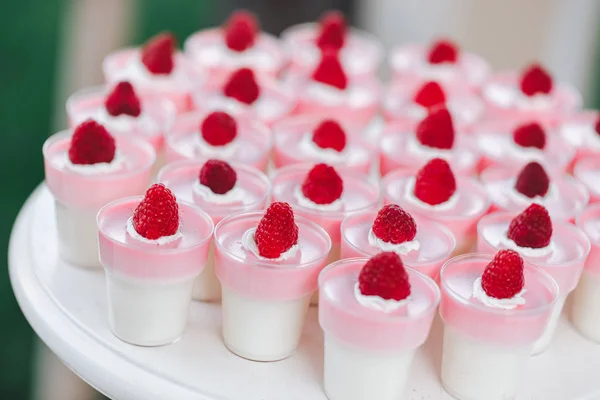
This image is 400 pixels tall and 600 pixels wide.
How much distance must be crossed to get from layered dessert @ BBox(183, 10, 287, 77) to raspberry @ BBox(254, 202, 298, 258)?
1083 millimetres

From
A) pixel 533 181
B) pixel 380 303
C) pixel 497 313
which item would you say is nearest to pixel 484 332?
pixel 497 313

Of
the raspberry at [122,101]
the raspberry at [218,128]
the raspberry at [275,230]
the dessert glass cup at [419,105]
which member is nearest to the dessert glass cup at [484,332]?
the raspberry at [275,230]

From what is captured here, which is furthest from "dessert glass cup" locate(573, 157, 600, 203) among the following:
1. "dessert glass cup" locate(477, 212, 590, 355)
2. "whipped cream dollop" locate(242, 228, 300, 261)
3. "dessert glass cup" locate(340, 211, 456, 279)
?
"whipped cream dollop" locate(242, 228, 300, 261)

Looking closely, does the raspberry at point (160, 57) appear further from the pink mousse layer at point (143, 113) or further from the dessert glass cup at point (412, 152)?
the dessert glass cup at point (412, 152)

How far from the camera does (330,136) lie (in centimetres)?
214

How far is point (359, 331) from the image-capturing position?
1502 mm

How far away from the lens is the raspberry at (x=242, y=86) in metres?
2.34

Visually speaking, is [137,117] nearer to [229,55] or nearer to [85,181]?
[85,181]

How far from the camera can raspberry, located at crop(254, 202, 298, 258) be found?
5.25 ft

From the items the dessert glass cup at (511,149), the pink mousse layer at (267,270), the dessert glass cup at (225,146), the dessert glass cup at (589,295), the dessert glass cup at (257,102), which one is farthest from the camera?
the dessert glass cup at (257,102)

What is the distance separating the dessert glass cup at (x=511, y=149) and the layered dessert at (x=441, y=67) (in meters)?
0.32

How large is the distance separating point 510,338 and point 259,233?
1.66ft

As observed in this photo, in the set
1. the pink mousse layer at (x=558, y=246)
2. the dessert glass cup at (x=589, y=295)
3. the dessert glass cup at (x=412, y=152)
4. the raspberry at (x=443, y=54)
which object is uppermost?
the raspberry at (x=443, y=54)

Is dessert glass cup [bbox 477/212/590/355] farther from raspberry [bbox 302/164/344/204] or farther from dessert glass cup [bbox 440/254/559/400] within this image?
raspberry [bbox 302/164/344/204]
